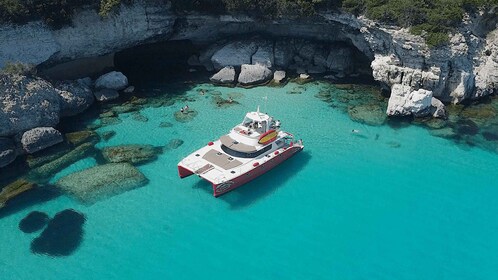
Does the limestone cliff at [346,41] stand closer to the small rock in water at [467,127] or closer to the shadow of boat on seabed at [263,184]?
the small rock in water at [467,127]

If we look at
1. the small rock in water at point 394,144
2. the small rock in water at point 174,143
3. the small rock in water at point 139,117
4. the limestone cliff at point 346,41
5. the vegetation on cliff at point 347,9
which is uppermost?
the vegetation on cliff at point 347,9

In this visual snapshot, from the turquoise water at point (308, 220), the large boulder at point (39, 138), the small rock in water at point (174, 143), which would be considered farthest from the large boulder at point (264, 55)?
the large boulder at point (39, 138)

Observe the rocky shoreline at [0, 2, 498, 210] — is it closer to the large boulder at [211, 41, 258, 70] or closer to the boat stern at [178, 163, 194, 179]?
the large boulder at [211, 41, 258, 70]

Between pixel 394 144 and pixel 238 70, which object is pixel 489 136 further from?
pixel 238 70

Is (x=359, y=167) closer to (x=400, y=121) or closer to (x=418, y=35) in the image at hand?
(x=400, y=121)

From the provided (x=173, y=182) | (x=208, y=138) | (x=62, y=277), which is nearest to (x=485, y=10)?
(x=208, y=138)
